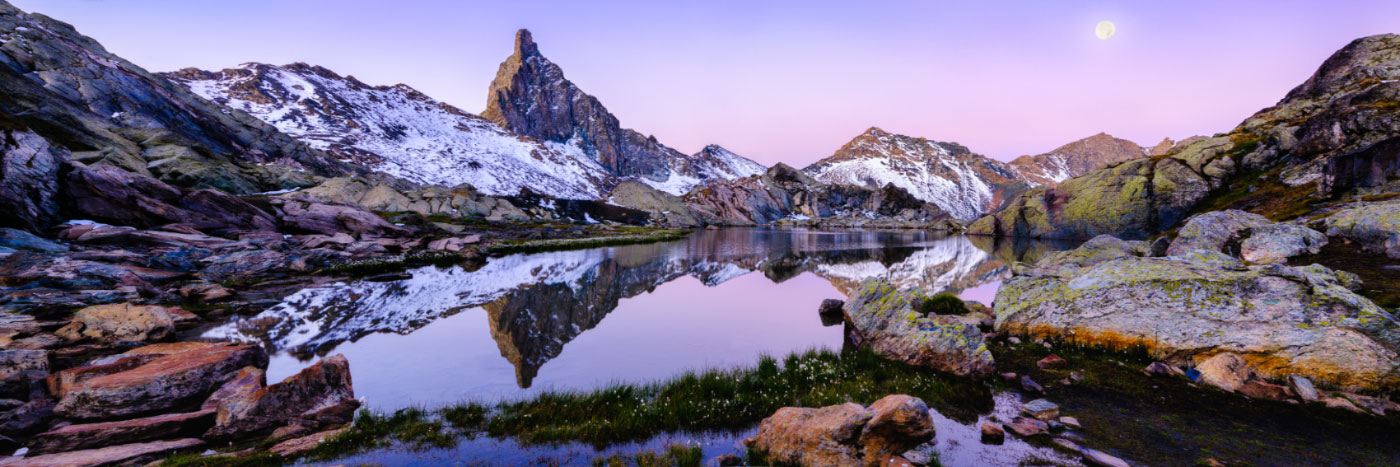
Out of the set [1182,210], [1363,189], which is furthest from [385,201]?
[1182,210]

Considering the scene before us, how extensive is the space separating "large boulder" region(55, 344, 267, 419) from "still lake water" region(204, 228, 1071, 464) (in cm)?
224

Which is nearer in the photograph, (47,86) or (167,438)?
(167,438)

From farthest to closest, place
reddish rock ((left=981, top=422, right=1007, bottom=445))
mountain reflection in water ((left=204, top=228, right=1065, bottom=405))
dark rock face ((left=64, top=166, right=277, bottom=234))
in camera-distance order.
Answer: dark rock face ((left=64, top=166, right=277, bottom=234)), mountain reflection in water ((left=204, top=228, right=1065, bottom=405)), reddish rock ((left=981, top=422, right=1007, bottom=445))

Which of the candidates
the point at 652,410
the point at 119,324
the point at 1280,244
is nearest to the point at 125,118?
the point at 119,324

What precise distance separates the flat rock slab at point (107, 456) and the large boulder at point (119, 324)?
8.21 m

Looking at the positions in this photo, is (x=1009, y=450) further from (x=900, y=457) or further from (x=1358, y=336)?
(x=1358, y=336)

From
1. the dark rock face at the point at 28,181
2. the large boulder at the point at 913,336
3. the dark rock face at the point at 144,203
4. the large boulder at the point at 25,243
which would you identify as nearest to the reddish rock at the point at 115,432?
the large boulder at the point at 913,336

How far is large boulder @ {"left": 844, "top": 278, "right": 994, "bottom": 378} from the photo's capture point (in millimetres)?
11188

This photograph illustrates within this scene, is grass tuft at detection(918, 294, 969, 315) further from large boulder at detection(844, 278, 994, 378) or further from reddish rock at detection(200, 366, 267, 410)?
reddish rock at detection(200, 366, 267, 410)

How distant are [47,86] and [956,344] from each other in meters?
149

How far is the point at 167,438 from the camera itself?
26.0 ft

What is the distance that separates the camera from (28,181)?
29.3 meters

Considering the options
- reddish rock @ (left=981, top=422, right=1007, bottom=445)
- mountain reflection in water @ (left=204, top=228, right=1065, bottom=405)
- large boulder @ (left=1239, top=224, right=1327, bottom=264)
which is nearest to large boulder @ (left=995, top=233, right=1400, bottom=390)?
reddish rock @ (left=981, top=422, right=1007, bottom=445)

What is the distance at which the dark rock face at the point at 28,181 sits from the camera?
27.4 m
